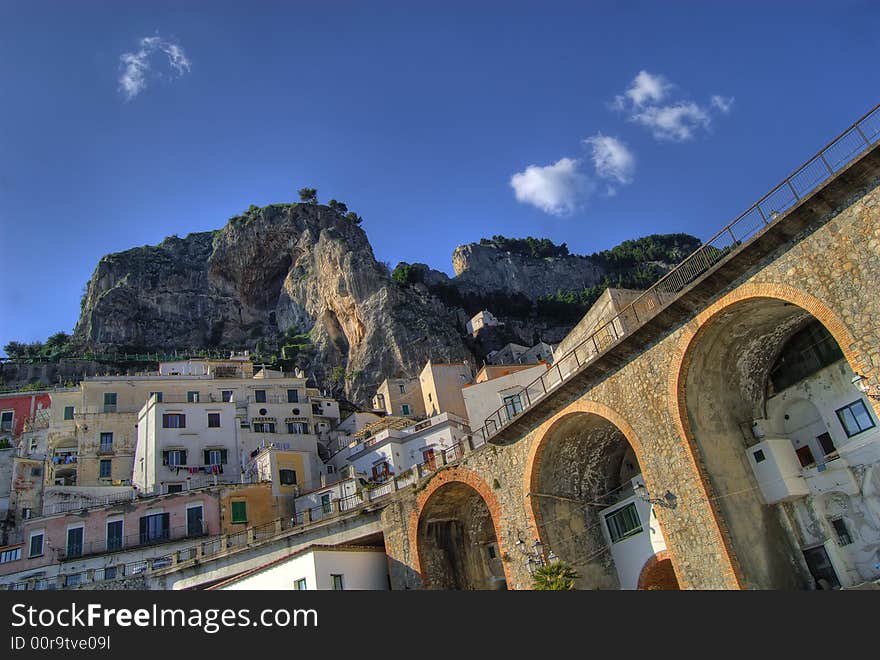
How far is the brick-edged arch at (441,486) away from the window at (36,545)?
1855 cm

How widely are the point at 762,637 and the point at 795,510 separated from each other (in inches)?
333

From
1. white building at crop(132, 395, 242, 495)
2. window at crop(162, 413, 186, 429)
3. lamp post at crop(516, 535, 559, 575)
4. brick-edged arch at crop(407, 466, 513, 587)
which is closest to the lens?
lamp post at crop(516, 535, 559, 575)

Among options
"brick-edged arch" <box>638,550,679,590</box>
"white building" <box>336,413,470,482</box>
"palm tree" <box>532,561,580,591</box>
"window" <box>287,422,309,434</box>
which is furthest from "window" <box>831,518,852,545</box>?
"window" <box>287,422,309,434</box>

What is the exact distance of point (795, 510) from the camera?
19594 millimetres

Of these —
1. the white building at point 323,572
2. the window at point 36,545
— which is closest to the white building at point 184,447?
the window at point 36,545

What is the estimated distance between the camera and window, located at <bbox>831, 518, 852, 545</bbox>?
18.6 metres

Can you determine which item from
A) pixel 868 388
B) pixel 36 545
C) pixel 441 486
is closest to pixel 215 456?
pixel 36 545

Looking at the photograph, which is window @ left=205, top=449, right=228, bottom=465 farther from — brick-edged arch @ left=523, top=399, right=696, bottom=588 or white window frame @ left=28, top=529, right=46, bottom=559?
brick-edged arch @ left=523, top=399, right=696, bottom=588

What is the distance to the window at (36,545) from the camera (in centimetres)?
3330

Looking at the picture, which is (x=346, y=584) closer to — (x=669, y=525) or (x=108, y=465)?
(x=669, y=525)

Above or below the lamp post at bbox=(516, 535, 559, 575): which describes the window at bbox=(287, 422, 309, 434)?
above

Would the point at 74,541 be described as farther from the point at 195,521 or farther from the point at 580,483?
the point at 580,483

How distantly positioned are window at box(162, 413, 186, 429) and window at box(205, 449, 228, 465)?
7.23ft

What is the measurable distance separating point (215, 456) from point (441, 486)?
65.3 feet
